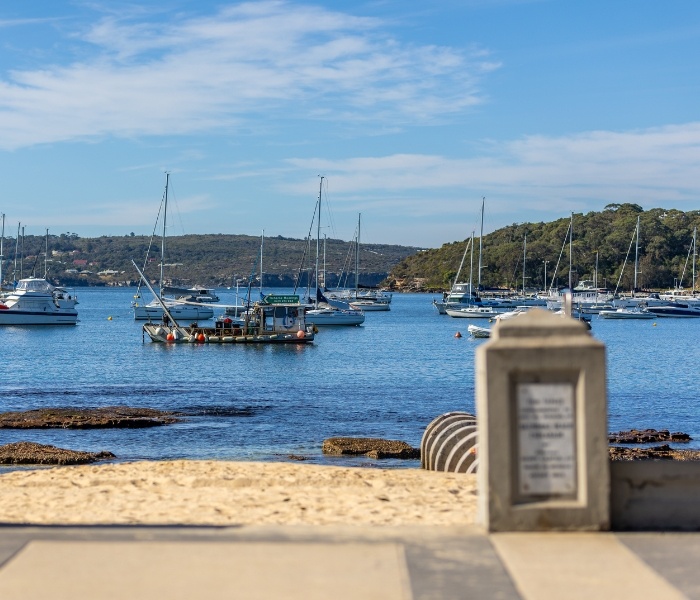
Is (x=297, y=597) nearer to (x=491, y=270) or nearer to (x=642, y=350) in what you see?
(x=642, y=350)

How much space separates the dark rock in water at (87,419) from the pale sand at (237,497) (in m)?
12.9

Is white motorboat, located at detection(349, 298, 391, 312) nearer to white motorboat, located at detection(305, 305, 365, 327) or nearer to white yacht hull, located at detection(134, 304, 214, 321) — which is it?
white yacht hull, located at detection(134, 304, 214, 321)

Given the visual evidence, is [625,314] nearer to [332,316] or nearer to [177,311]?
[332,316]

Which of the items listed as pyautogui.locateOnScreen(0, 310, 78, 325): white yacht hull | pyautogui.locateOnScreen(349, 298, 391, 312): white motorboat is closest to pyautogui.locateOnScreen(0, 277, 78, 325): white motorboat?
pyautogui.locateOnScreen(0, 310, 78, 325): white yacht hull

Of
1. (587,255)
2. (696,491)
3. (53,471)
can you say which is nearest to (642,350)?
(53,471)

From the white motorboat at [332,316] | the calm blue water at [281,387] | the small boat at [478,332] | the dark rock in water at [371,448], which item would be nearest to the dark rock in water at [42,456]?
the calm blue water at [281,387]

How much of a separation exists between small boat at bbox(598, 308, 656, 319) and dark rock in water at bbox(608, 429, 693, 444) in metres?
89.3

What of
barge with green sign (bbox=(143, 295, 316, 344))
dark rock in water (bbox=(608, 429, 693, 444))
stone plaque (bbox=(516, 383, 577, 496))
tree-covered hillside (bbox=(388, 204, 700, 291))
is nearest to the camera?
stone plaque (bbox=(516, 383, 577, 496))

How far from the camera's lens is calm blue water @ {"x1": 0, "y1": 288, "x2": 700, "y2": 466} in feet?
86.9

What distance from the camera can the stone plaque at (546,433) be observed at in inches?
316

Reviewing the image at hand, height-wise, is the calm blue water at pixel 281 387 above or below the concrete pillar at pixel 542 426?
below

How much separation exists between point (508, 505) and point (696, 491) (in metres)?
1.55

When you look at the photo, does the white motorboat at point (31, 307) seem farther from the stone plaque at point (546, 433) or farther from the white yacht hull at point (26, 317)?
the stone plaque at point (546, 433)

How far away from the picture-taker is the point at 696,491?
855cm
